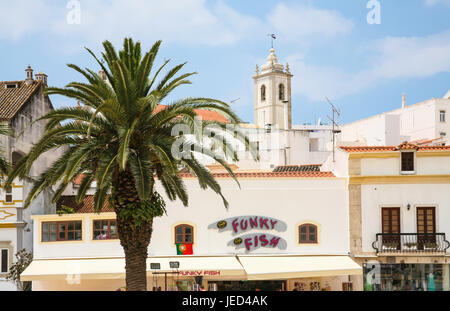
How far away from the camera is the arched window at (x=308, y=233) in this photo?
34.4 meters

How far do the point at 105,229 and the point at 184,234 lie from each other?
12.7ft

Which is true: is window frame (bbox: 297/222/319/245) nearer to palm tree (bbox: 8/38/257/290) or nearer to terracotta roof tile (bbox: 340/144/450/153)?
terracotta roof tile (bbox: 340/144/450/153)

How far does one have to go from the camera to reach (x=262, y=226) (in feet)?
112

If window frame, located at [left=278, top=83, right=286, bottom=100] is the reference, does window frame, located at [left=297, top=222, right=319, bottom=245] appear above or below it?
below

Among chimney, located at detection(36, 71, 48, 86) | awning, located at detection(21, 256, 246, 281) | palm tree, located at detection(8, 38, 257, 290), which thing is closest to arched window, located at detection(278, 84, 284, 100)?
chimney, located at detection(36, 71, 48, 86)

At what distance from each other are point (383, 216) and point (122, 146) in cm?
1702

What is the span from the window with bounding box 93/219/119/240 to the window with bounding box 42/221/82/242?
0.87 metres

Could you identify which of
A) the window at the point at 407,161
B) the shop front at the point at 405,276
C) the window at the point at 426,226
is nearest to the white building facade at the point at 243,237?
the shop front at the point at 405,276

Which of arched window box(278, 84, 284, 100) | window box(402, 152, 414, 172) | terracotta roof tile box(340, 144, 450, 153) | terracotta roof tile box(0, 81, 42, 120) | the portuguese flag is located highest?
arched window box(278, 84, 284, 100)

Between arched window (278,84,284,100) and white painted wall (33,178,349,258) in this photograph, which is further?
arched window (278,84,284,100)

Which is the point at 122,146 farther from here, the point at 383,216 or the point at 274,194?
the point at 383,216

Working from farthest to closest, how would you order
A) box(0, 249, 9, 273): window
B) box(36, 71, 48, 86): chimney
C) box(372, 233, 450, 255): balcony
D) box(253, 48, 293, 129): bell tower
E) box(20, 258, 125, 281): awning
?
box(253, 48, 293, 129): bell tower
box(36, 71, 48, 86): chimney
box(0, 249, 9, 273): window
box(372, 233, 450, 255): balcony
box(20, 258, 125, 281): awning

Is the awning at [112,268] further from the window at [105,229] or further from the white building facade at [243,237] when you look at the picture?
the window at [105,229]

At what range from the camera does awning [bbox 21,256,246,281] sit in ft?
104
